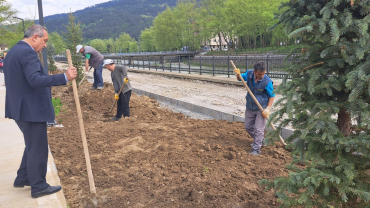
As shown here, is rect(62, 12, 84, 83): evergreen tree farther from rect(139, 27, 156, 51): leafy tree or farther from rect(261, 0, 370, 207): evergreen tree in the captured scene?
rect(139, 27, 156, 51): leafy tree

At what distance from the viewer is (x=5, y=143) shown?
5520mm

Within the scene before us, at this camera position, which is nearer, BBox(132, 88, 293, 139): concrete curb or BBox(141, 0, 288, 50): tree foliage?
BBox(132, 88, 293, 139): concrete curb

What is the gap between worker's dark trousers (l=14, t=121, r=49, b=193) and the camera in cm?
319

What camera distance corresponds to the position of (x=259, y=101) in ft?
16.0

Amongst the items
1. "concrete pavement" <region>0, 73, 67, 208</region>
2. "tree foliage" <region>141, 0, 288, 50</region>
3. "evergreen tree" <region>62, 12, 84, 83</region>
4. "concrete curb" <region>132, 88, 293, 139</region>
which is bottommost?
"concrete pavement" <region>0, 73, 67, 208</region>

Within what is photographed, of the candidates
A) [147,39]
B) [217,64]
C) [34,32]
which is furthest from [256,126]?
[147,39]

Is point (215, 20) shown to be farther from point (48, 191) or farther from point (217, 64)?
point (48, 191)

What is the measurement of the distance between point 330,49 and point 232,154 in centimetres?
271

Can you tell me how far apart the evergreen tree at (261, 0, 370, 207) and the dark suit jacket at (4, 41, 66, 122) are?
2.29 meters

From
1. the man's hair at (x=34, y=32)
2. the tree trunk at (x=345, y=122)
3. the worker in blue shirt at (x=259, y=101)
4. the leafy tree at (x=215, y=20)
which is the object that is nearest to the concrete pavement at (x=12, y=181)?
the man's hair at (x=34, y=32)

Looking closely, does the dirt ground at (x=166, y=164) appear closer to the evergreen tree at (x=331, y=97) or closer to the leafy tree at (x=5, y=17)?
the evergreen tree at (x=331, y=97)

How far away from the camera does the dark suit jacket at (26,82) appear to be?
3012 millimetres

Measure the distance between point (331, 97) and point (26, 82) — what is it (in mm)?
2848

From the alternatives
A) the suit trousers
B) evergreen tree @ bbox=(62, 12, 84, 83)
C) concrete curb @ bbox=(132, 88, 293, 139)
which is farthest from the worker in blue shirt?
evergreen tree @ bbox=(62, 12, 84, 83)
